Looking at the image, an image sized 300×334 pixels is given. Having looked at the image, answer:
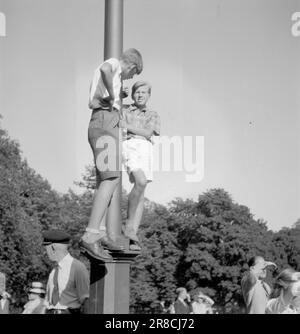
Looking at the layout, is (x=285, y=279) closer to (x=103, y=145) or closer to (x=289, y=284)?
(x=289, y=284)

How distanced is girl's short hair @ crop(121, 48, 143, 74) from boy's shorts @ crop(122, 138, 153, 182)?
2.33 feet

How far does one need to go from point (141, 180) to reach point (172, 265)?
48583 millimetres

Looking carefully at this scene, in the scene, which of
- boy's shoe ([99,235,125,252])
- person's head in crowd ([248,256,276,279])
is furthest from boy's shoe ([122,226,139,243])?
person's head in crowd ([248,256,276,279])

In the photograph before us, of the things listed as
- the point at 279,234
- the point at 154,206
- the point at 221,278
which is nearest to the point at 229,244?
the point at 221,278

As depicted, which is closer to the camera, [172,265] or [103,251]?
[103,251]

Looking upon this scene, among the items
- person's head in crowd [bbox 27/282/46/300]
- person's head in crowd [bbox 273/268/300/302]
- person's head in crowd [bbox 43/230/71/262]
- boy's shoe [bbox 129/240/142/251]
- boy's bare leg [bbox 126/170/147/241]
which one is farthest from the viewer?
person's head in crowd [bbox 273/268/300/302]

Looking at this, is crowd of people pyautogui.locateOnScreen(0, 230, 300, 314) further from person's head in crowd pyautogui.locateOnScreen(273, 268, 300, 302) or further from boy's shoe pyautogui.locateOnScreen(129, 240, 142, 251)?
boy's shoe pyautogui.locateOnScreen(129, 240, 142, 251)

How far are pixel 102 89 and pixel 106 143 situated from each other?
1.53 feet

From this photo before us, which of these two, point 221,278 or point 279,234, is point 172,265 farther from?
point 279,234

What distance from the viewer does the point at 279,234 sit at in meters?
68.1

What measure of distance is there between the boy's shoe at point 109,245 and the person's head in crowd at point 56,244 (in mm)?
512

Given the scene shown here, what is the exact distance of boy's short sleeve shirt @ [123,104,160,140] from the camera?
6062 millimetres

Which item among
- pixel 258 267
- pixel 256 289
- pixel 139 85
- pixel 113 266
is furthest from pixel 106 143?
pixel 258 267

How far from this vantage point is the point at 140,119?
20.0 ft
